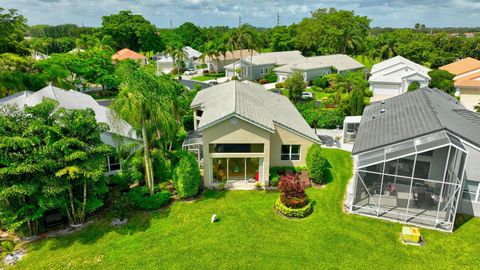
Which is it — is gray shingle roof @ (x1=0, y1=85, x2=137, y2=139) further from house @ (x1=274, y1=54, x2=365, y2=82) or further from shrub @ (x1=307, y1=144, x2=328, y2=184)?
house @ (x1=274, y1=54, x2=365, y2=82)

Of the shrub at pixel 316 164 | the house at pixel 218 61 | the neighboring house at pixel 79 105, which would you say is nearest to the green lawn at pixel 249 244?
the shrub at pixel 316 164

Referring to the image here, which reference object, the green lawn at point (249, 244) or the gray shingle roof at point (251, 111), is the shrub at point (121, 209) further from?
the gray shingle roof at point (251, 111)

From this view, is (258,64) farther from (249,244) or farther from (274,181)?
(249,244)

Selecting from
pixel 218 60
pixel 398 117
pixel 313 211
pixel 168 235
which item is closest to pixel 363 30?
pixel 218 60

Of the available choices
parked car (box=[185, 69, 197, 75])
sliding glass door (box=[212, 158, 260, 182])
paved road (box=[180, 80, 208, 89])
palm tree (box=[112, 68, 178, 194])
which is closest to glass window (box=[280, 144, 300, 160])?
sliding glass door (box=[212, 158, 260, 182])

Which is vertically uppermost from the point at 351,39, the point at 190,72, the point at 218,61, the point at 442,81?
the point at 351,39

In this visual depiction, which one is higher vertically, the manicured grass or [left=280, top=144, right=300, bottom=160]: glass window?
the manicured grass

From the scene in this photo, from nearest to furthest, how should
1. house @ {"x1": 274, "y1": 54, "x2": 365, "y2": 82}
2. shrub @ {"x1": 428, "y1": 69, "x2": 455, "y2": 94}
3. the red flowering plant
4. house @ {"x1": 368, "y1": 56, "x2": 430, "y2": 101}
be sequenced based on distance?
the red flowering plant, shrub @ {"x1": 428, "y1": 69, "x2": 455, "y2": 94}, house @ {"x1": 368, "y1": 56, "x2": 430, "y2": 101}, house @ {"x1": 274, "y1": 54, "x2": 365, "y2": 82}

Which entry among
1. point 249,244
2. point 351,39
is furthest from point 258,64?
point 249,244
